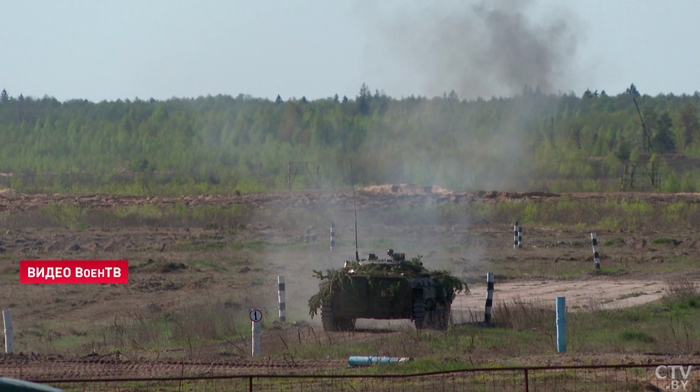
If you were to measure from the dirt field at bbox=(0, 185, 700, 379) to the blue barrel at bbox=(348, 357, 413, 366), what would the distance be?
0.22 meters

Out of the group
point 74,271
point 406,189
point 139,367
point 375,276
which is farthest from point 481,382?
point 406,189

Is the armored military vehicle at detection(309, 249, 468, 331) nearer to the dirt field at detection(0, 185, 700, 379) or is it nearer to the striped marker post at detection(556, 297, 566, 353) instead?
the dirt field at detection(0, 185, 700, 379)

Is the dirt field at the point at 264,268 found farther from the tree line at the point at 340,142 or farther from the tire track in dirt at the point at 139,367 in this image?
the tree line at the point at 340,142

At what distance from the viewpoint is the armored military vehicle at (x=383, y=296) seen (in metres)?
14.0

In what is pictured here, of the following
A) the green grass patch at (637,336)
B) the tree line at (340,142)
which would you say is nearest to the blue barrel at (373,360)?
the green grass patch at (637,336)

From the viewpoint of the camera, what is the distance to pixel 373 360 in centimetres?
1026

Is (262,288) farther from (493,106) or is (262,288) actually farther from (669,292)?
(493,106)

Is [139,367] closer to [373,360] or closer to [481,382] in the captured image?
[373,360]

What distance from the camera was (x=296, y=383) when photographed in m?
9.37

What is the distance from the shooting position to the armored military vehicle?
14.0 m

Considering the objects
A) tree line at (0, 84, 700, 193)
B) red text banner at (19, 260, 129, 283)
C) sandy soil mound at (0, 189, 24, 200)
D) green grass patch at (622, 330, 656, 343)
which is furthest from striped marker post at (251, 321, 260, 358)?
sandy soil mound at (0, 189, 24, 200)

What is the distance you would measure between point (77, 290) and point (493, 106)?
15.2 meters

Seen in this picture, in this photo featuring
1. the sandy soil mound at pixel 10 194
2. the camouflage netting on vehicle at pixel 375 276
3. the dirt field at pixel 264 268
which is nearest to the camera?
the dirt field at pixel 264 268
